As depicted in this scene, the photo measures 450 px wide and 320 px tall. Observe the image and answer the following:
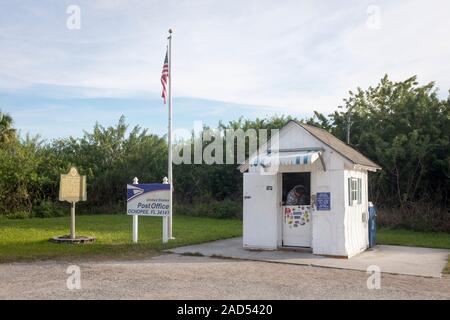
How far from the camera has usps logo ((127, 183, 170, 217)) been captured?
1410 cm

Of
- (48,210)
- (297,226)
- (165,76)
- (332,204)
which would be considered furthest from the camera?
(48,210)

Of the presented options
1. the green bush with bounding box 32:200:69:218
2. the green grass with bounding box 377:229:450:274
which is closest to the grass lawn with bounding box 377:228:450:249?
the green grass with bounding box 377:229:450:274

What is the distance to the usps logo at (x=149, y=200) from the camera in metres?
14.1

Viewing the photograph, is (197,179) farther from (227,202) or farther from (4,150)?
(4,150)

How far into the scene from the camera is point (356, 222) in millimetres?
12914

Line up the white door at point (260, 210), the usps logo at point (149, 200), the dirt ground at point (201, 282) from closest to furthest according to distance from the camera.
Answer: the dirt ground at point (201, 282)
the white door at point (260, 210)
the usps logo at point (149, 200)

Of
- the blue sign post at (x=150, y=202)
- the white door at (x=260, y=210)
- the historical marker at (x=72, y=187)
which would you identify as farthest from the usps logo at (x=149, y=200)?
the white door at (x=260, y=210)

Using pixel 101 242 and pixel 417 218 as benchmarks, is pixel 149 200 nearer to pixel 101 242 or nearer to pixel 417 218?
pixel 101 242

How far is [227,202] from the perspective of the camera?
26.8 m

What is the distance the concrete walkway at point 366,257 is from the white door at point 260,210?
399mm

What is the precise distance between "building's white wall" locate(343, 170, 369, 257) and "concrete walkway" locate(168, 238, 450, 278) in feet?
0.89

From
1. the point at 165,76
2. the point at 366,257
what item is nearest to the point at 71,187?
the point at 165,76

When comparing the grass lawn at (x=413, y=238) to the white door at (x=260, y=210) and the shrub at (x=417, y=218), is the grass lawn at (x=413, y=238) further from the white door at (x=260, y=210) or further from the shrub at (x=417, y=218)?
the white door at (x=260, y=210)

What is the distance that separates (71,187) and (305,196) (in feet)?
24.2
